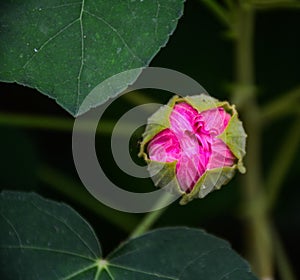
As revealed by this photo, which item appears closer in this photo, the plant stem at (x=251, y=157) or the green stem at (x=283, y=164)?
the plant stem at (x=251, y=157)

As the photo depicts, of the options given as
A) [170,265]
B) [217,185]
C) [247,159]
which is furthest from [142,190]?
[217,185]

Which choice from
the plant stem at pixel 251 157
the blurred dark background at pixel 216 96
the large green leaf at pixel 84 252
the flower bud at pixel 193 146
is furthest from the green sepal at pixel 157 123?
the blurred dark background at pixel 216 96

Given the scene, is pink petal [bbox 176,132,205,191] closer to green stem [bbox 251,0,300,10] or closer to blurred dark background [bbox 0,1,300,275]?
green stem [bbox 251,0,300,10]

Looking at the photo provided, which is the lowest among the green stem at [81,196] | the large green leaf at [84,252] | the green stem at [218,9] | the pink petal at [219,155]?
the large green leaf at [84,252]

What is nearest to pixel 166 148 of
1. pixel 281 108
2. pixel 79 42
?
pixel 79 42

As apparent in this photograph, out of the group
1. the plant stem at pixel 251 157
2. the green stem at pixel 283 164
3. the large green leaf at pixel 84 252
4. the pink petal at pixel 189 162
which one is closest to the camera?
the pink petal at pixel 189 162

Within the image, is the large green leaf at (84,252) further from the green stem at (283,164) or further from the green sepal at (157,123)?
the green stem at (283,164)

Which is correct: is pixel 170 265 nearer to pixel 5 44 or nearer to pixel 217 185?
pixel 217 185
